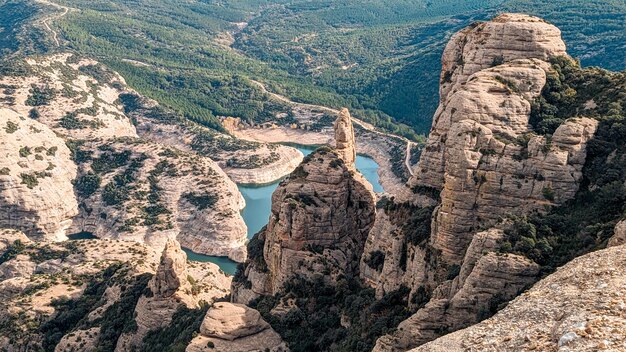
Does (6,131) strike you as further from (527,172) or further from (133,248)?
(527,172)

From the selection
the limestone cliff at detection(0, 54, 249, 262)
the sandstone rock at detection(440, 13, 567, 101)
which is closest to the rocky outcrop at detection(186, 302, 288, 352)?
the sandstone rock at detection(440, 13, 567, 101)

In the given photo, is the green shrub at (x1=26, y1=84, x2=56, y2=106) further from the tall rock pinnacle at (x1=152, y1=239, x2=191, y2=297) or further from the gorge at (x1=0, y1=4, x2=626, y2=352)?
the tall rock pinnacle at (x1=152, y1=239, x2=191, y2=297)

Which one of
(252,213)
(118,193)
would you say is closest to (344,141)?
(118,193)

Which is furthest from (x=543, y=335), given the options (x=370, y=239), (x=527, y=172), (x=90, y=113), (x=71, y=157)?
(x=90, y=113)

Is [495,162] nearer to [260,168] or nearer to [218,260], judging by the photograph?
[218,260]

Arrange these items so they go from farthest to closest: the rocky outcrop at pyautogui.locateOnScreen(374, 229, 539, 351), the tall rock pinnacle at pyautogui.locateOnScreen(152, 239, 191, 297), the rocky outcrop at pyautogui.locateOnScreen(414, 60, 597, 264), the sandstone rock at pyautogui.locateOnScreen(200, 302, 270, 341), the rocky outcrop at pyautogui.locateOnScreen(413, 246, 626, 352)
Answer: the tall rock pinnacle at pyautogui.locateOnScreen(152, 239, 191, 297), the sandstone rock at pyautogui.locateOnScreen(200, 302, 270, 341), the rocky outcrop at pyautogui.locateOnScreen(414, 60, 597, 264), the rocky outcrop at pyautogui.locateOnScreen(374, 229, 539, 351), the rocky outcrop at pyautogui.locateOnScreen(413, 246, 626, 352)
